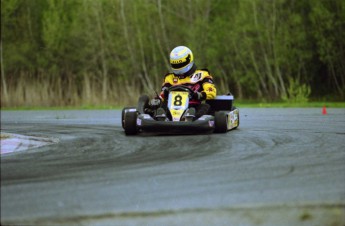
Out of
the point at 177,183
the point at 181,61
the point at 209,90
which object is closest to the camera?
the point at 177,183

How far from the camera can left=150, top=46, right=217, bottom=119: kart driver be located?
1486cm

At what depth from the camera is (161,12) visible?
153 feet

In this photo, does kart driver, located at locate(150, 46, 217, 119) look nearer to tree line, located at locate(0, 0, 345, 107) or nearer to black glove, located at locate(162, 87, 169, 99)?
black glove, located at locate(162, 87, 169, 99)

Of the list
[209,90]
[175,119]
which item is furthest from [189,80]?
[175,119]

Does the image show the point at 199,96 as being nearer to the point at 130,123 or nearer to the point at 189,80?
the point at 189,80

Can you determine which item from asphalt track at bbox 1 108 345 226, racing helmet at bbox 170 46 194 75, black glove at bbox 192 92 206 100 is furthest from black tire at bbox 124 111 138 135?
asphalt track at bbox 1 108 345 226

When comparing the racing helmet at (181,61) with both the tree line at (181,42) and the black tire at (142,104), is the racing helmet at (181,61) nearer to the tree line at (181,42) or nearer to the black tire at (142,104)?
the black tire at (142,104)

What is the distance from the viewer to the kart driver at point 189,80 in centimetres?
1486

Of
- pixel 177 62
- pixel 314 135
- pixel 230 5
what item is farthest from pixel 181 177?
pixel 230 5

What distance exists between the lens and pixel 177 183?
7.31m

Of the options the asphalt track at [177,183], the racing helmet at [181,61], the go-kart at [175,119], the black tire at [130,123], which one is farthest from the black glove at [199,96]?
the asphalt track at [177,183]

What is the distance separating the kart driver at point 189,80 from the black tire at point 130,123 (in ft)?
2.23

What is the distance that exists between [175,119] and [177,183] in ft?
23.1

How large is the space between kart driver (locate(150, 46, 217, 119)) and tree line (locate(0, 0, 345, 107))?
75.8 ft
